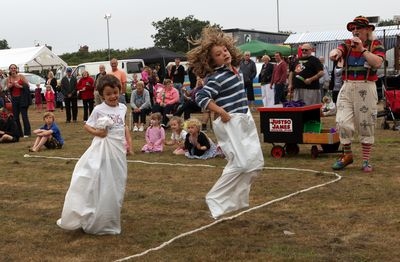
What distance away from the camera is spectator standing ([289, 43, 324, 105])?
11.0 meters

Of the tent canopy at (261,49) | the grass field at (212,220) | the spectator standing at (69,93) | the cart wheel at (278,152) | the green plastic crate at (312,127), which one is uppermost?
the tent canopy at (261,49)

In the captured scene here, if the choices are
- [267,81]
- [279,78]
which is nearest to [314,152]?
[279,78]

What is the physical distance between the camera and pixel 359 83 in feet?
25.7

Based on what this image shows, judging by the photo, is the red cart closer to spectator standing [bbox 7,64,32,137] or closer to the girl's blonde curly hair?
the girl's blonde curly hair

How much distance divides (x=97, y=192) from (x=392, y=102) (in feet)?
31.2

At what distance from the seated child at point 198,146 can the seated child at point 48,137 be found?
3281mm

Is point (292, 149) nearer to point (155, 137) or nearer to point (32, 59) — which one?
point (155, 137)

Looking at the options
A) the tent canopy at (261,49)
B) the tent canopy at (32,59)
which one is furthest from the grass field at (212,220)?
the tent canopy at (32,59)

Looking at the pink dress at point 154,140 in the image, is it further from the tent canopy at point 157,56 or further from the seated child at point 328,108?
the tent canopy at point 157,56

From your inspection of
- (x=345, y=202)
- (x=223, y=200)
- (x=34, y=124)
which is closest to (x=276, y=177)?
(x=345, y=202)

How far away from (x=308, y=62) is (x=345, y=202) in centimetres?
514

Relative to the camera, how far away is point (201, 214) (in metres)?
6.02

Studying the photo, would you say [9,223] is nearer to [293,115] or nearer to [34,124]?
[293,115]

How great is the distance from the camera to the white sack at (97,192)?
524 centimetres
